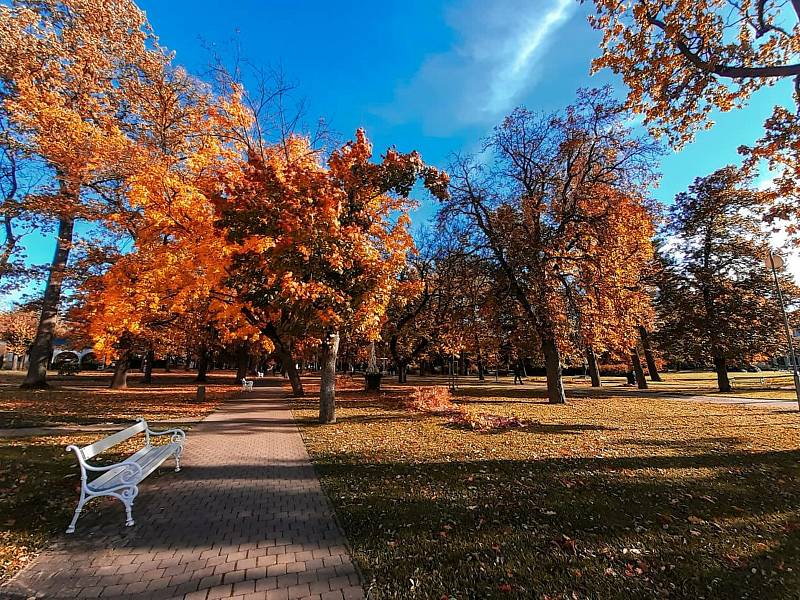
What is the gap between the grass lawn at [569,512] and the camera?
3305 mm

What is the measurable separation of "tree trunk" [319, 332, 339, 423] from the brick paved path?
204 inches

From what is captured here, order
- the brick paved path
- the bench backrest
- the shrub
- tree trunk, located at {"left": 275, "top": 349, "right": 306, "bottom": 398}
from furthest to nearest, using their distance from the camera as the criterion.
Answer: tree trunk, located at {"left": 275, "top": 349, "right": 306, "bottom": 398}
the shrub
the bench backrest
the brick paved path

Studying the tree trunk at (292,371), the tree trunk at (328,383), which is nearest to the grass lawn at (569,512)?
the tree trunk at (328,383)

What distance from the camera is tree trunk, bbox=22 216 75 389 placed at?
19469 mm

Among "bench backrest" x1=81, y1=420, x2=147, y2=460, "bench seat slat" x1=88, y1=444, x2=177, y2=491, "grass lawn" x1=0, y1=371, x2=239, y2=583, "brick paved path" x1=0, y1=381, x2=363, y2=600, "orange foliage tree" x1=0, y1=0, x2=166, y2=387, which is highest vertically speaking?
"orange foliage tree" x1=0, y1=0, x2=166, y2=387

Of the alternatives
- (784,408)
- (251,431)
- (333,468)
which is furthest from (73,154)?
(784,408)

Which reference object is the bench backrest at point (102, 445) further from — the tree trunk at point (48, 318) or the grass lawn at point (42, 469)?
the tree trunk at point (48, 318)

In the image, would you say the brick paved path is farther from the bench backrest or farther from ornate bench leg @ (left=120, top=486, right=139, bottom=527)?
the bench backrest

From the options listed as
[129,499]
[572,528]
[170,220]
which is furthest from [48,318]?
[572,528]

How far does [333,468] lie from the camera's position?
22.2ft

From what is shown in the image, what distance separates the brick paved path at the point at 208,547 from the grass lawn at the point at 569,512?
0.39 m

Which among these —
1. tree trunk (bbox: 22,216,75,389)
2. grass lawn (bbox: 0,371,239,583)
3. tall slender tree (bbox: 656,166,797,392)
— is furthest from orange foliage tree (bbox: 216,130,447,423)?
tall slender tree (bbox: 656,166,797,392)

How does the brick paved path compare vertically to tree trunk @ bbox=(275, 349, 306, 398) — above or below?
below

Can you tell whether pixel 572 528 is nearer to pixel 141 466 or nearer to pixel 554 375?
pixel 141 466
